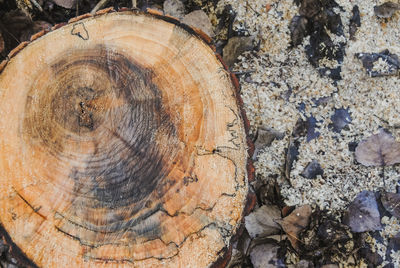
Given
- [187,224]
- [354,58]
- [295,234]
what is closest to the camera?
[187,224]

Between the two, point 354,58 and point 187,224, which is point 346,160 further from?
point 187,224

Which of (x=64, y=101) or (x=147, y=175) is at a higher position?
(x=64, y=101)

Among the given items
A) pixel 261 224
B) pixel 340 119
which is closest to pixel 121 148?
pixel 261 224

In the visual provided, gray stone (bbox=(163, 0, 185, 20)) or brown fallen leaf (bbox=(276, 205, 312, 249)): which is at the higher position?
gray stone (bbox=(163, 0, 185, 20))

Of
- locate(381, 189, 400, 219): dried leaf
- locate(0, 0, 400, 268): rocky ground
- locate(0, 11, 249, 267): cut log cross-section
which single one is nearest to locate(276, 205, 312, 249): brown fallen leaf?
locate(0, 0, 400, 268): rocky ground

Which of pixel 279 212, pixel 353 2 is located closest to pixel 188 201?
pixel 279 212

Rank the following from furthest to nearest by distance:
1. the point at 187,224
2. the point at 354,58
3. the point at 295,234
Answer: the point at 354,58 < the point at 295,234 < the point at 187,224

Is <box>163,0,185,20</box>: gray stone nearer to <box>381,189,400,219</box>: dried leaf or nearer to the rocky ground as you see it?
the rocky ground
